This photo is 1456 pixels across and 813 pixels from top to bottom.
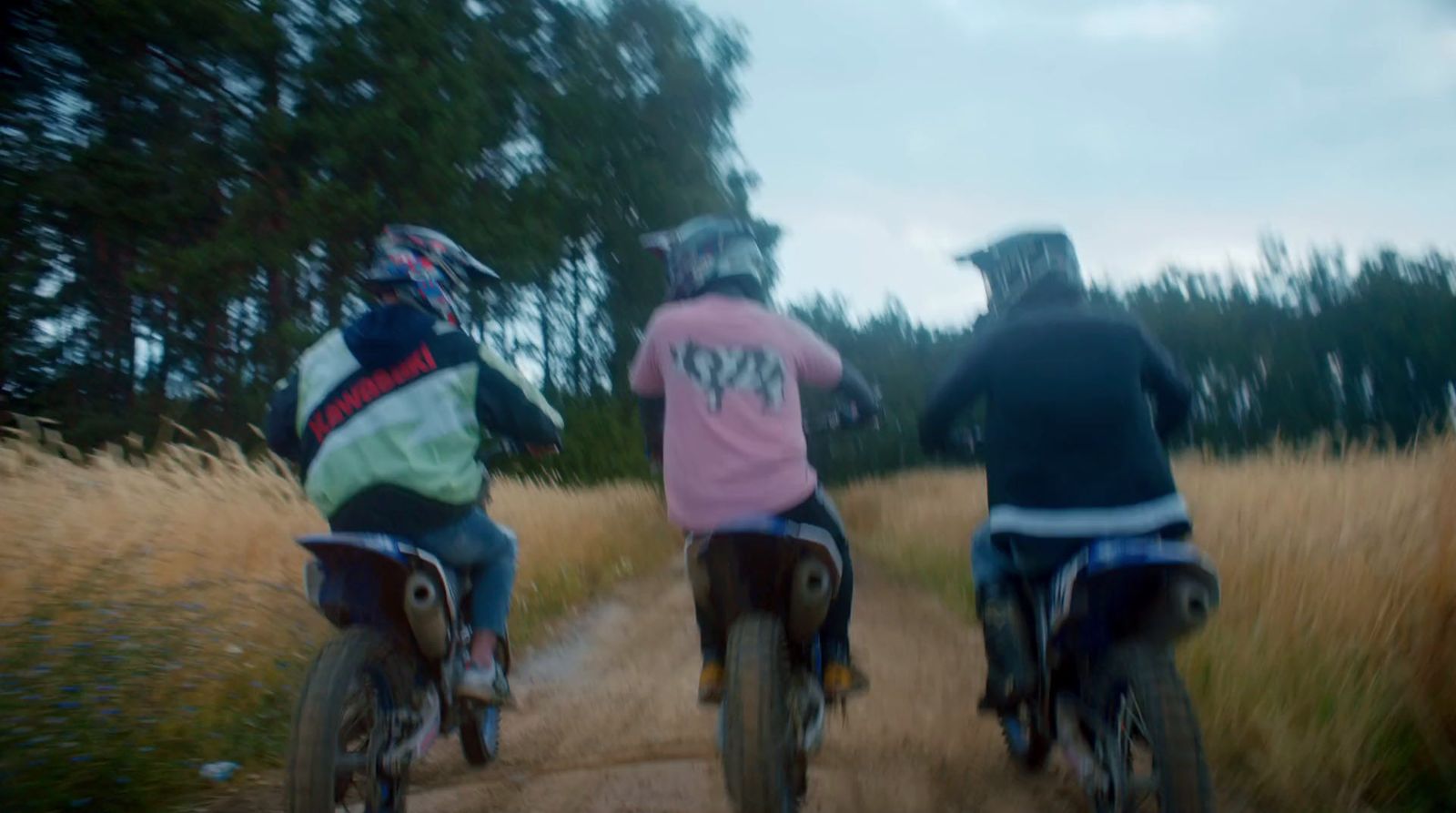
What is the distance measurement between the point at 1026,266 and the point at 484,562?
2.02m

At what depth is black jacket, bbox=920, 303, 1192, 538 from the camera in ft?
9.92

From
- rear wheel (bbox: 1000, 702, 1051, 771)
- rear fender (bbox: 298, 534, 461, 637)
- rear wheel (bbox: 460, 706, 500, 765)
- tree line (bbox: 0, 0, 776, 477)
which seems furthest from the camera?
tree line (bbox: 0, 0, 776, 477)

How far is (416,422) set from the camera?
330 cm

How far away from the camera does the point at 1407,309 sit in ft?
81.4

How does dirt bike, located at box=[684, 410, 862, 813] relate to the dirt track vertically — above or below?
above

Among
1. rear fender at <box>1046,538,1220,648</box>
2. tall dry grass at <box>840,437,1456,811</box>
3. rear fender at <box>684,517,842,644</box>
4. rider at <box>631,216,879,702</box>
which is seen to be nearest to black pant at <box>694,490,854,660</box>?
rider at <box>631,216,879,702</box>

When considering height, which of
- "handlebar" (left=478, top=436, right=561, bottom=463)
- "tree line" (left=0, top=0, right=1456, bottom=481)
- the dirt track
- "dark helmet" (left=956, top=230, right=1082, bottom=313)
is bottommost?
the dirt track

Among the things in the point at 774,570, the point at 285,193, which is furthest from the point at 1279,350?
the point at 774,570

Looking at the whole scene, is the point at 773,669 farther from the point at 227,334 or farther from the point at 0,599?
the point at 227,334

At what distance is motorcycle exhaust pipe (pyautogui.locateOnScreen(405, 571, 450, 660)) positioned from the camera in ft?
10.1

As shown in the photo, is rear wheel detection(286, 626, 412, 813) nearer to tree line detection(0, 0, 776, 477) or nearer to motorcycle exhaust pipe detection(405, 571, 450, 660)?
motorcycle exhaust pipe detection(405, 571, 450, 660)

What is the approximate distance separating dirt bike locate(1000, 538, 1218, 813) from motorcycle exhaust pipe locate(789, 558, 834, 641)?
0.63 metres

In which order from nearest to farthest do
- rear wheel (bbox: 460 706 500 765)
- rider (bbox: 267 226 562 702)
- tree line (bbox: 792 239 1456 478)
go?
rider (bbox: 267 226 562 702), rear wheel (bbox: 460 706 500 765), tree line (bbox: 792 239 1456 478)

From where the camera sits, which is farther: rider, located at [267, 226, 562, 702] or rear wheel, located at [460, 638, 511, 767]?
rear wheel, located at [460, 638, 511, 767]
